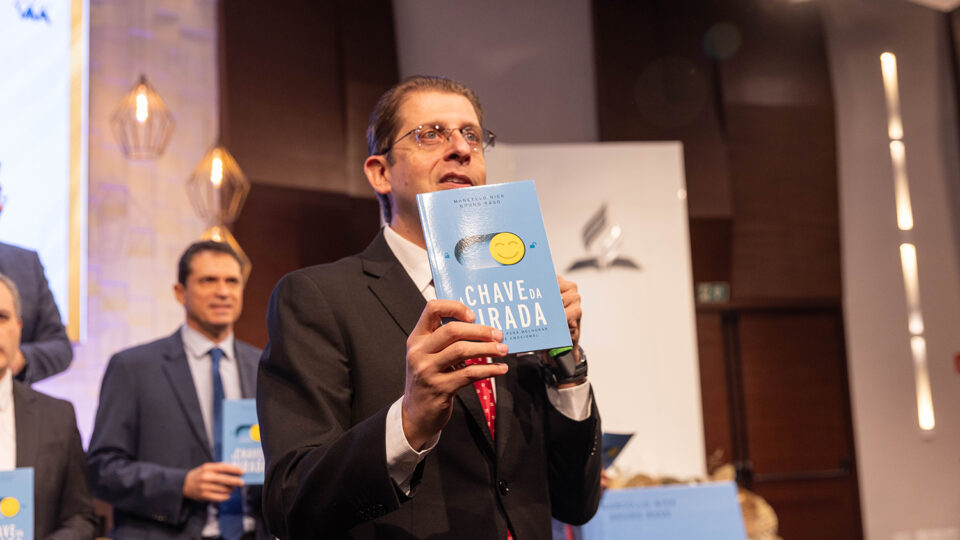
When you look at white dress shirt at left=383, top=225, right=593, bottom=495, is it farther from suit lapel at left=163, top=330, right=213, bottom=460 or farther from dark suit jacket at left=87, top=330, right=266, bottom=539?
suit lapel at left=163, top=330, right=213, bottom=460

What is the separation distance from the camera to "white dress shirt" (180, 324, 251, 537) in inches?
117

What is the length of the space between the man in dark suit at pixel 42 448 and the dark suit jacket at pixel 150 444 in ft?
0.49

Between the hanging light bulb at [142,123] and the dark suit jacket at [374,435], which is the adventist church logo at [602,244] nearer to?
the hanging light bulb at [142,123]

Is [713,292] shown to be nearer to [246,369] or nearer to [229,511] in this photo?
[246,369]

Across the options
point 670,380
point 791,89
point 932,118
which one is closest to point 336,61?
point 670,380

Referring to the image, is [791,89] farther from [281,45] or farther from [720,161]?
[281,45]

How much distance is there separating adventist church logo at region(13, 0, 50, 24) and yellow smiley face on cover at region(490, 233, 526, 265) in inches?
151

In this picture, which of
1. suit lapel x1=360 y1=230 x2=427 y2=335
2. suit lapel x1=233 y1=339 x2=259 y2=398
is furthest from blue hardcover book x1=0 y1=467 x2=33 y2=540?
suit lapel x1=360 y1=230 x2=427 y2=335

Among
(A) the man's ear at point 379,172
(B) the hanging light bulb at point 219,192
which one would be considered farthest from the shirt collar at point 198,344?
(A) the man's ear at point 379,172

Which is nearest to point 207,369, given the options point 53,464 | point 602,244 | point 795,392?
point 53,464

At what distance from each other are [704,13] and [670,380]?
11.0 feet

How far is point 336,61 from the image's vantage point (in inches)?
231

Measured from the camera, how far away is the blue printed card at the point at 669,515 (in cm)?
270

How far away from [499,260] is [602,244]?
3758mm
